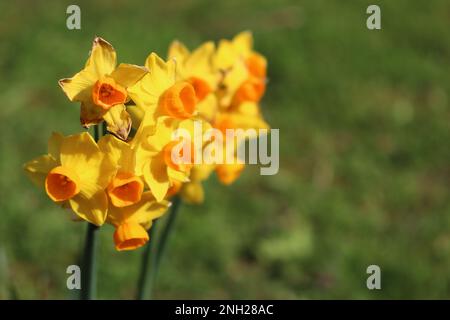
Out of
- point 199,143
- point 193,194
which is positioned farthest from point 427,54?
point 199,143

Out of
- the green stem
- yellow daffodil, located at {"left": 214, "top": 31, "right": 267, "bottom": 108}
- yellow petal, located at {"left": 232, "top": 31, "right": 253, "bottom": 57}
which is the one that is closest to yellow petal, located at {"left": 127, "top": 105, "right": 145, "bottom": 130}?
the green stem

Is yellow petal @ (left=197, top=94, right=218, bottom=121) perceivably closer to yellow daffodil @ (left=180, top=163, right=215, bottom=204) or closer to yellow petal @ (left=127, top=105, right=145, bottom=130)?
yellow daffodil @ (left=180, top=163, right=215, bottom=204)

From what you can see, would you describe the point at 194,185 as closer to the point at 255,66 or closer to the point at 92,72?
→ the point at 255,66

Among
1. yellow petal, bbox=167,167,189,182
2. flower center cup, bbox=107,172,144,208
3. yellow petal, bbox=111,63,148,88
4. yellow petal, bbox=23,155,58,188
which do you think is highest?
yellow petal, bbox=111,63,148,88

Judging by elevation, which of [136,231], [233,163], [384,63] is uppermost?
[384,63]

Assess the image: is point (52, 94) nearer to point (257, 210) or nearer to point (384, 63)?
point (257, 210)

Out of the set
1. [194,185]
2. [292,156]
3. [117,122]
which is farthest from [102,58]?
[292,156]
